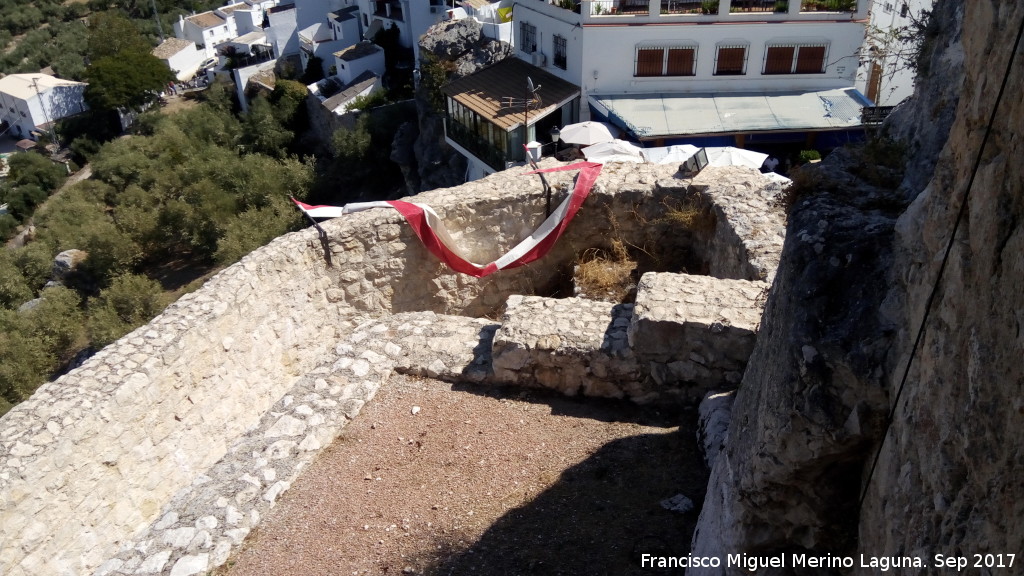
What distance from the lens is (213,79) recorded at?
4384cm

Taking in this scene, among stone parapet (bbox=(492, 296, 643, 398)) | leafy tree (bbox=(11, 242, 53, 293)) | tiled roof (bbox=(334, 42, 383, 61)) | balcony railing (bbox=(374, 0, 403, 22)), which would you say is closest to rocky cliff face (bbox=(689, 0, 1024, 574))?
stone parapet (bbox=(492, 296, 643, 398))

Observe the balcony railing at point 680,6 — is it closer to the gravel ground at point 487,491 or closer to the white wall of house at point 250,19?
the gravel ground at point 487,491

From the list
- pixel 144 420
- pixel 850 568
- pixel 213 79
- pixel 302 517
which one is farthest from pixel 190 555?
pixel 213 79

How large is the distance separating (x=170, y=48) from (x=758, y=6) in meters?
44.7

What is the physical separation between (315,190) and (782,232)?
24.7m

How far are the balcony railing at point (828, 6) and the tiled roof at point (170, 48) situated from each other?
4451 centimetres

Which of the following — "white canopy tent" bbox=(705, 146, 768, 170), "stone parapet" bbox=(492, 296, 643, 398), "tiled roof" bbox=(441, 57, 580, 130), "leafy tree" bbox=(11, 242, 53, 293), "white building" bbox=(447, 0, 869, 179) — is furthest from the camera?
"leafy tree" bbox=(11, 242, 53, 293)

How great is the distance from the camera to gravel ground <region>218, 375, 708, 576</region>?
4953 millimetres

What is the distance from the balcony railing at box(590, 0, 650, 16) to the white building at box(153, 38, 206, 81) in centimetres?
3943

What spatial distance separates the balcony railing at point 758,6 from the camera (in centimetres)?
1895

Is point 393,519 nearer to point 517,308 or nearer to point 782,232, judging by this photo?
point 517,308

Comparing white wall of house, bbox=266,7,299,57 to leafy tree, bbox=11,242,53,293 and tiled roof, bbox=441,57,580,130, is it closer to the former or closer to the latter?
leafy tree, bbox=11,242,53,293

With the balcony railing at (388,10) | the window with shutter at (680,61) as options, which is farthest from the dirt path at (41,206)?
the window with shutter at (680,61)

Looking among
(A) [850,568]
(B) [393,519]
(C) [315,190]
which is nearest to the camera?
(A) [850,568]
